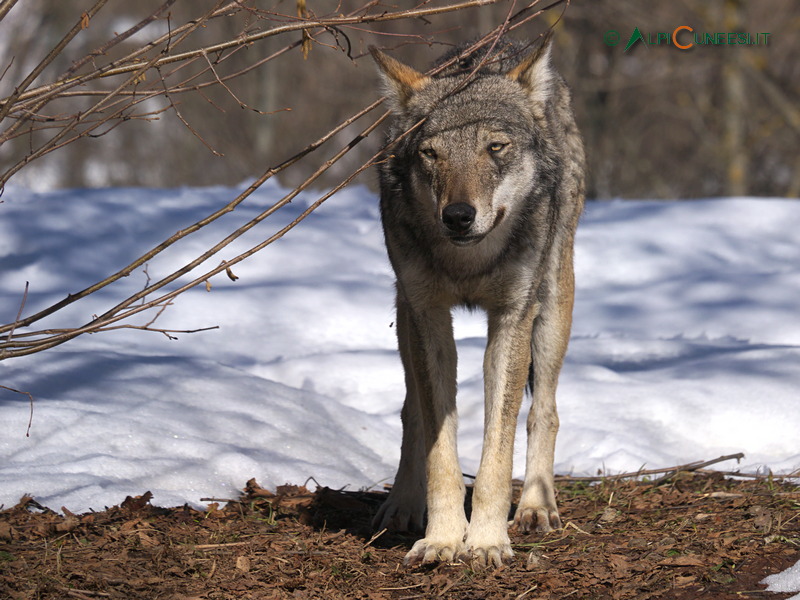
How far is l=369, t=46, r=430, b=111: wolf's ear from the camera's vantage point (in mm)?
4441

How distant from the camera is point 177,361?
6266mm

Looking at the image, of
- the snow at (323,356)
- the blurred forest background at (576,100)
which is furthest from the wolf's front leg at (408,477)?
the blurred forest background at (576,100)

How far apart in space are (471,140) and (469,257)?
0.51 metres

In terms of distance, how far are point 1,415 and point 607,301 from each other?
547cm

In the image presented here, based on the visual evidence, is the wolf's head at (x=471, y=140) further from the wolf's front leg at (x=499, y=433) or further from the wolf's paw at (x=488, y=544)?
the wolf's paw at (x=488, y=544)

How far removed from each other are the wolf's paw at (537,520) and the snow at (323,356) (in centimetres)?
106

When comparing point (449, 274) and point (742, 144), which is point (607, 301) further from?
point (742, 144)

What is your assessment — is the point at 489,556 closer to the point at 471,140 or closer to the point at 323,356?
the point at 471,140

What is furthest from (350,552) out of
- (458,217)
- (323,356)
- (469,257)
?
(323,356)

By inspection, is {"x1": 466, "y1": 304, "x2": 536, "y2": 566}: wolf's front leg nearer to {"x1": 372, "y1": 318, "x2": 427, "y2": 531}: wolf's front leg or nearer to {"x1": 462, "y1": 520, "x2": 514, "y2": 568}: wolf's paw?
{"x1": 462, "y1": 520, "x2": 514, "y2": 568}: wolf's paw

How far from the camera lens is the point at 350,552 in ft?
13.1

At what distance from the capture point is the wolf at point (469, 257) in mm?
3896

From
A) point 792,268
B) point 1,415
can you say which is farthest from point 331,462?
point 792,268

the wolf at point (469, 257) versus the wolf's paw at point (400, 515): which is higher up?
the wolf at point (469, 257)
